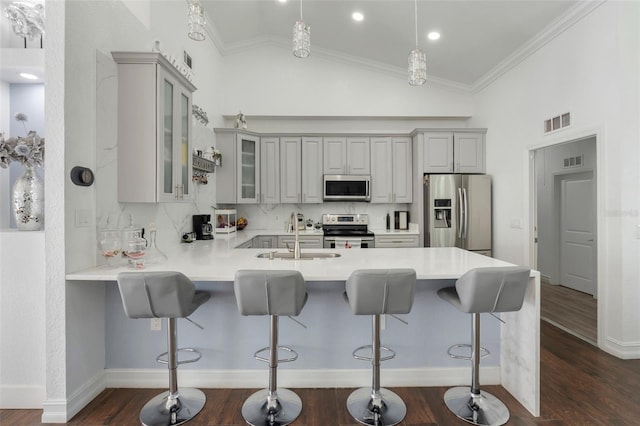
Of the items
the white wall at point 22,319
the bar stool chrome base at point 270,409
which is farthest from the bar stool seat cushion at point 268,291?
the white wall at point 22,319

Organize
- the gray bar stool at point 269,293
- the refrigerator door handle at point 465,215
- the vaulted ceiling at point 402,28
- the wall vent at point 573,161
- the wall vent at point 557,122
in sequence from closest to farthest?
the gray bar stool at point 269,293 → the wall vent at point 557,122 → the vaulted ceiling at point 402,28 → the refrigerator door handle at point 465,215 → the wall vent at point 573,161

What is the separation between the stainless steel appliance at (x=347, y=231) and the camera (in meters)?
4.46

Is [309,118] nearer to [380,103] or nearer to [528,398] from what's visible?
[380,103]

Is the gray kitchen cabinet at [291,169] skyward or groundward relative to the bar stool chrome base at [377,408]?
→ skyward

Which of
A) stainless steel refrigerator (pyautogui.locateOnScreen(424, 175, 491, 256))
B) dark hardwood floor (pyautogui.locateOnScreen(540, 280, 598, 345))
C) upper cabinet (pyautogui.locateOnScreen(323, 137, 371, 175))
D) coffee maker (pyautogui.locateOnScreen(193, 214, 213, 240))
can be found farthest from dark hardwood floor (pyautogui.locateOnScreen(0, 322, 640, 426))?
upper cabinet (pyautogui.locateOnScreen(323, 137, 371, 175))

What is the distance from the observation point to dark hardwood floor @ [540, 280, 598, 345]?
10.6 feet

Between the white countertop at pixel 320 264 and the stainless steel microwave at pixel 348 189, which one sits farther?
the stainless steel microwave at pixel 348 189

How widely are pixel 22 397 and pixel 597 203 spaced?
4.69 meters

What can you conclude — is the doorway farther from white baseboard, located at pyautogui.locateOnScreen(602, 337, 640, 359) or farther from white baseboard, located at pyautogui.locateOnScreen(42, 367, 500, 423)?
white baseboard, located at pyautogui.locateOnScreen(42, 367, 500, 423)

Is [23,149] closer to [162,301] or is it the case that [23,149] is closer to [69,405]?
[162,301]

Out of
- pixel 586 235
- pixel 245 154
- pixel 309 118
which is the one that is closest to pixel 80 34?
pixel 245 154

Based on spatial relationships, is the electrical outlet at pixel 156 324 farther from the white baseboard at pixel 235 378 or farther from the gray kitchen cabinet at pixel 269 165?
the gray kitchen cabinet at pixel 269 165

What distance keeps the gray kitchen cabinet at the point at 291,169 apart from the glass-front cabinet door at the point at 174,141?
6.65 ft

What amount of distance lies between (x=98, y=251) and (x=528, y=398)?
302cm
